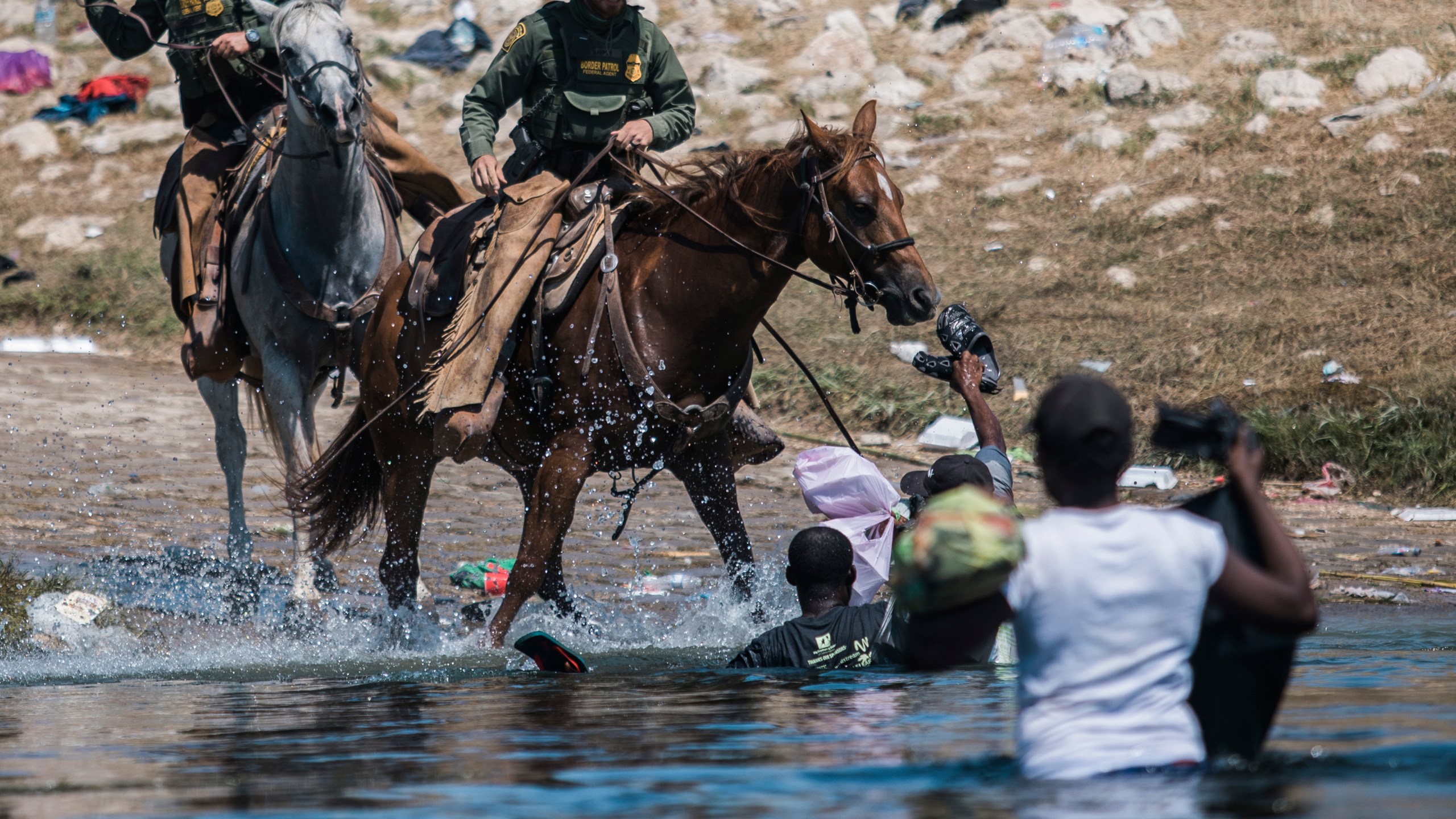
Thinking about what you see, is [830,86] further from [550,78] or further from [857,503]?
[857,503]

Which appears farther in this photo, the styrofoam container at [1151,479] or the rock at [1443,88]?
the rock at [1443,88]

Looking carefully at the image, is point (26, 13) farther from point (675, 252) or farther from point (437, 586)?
point (675, 252)

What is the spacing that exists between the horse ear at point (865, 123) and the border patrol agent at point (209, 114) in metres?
3.31

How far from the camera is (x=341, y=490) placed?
7887mm

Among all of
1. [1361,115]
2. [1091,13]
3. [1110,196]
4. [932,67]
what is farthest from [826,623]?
[1091,13]

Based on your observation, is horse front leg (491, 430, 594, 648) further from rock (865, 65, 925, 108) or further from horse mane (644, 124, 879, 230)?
rock (865, 65, 925, 108)

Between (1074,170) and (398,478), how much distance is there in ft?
29.5

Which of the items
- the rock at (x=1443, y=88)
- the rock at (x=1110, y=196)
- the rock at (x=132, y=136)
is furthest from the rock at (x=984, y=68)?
the rock at (x=132, y=136)

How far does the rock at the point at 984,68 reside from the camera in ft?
55.6

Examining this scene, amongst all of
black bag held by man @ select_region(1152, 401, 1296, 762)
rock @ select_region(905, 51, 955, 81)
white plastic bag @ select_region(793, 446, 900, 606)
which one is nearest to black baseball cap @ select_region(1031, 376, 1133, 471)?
black bag held by man @ select_region(1152, 401, 1296, 762)

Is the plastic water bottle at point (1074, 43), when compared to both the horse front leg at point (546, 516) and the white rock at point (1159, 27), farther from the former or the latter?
the horse front leg at point (546, 516)

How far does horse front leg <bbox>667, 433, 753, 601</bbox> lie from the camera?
6902 mm

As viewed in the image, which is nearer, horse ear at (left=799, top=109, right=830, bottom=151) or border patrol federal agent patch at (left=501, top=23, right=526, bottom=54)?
horse ear at (left=799, top=109, right=830, bottom=151)

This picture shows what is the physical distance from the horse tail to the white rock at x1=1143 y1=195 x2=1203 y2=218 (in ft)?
26.4
